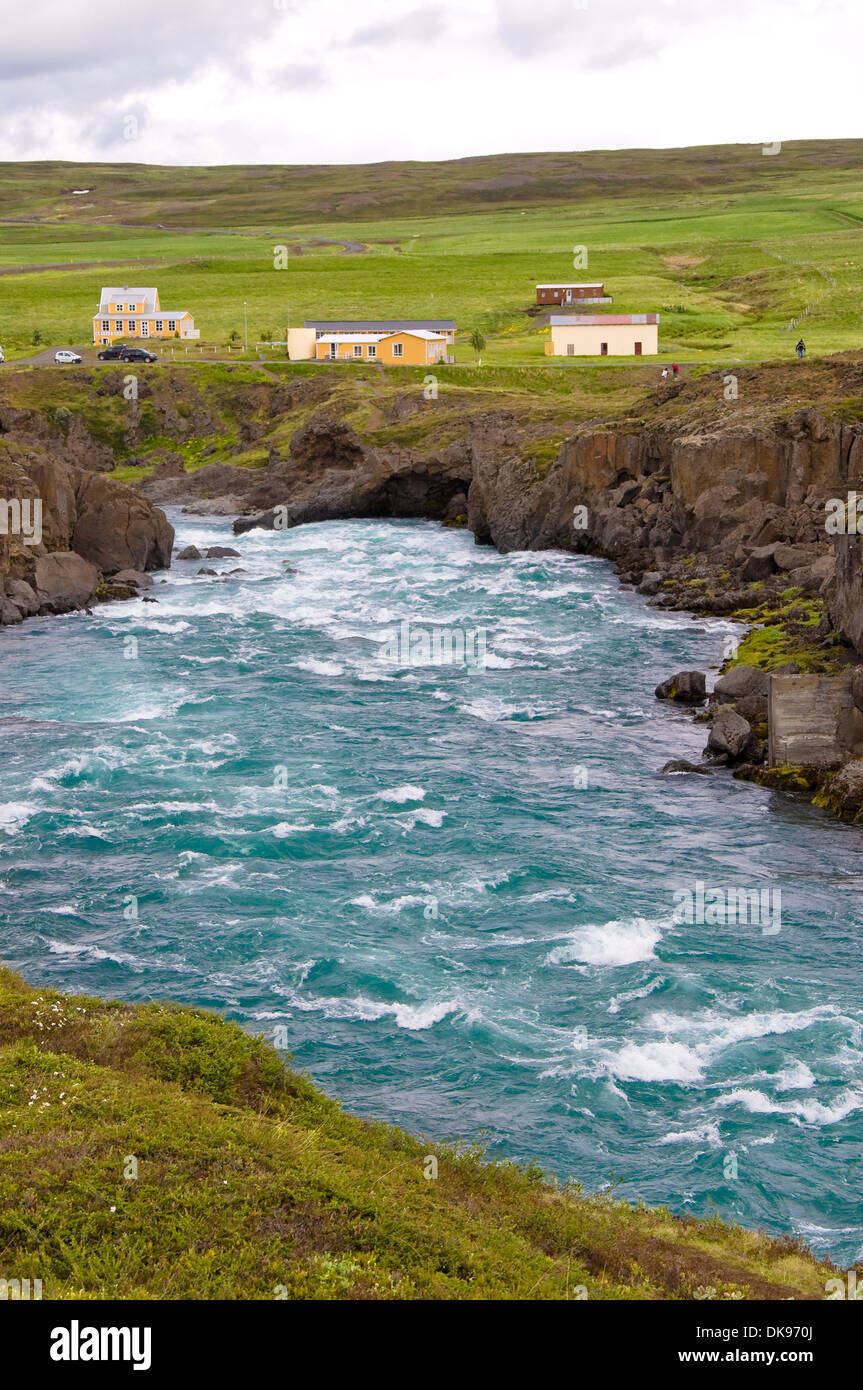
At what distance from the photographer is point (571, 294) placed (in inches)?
7116

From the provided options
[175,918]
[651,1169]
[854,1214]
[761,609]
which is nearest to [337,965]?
[175,918]

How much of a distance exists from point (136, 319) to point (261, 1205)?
6277 inches

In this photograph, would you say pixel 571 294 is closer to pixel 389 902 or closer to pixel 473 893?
pixel 473 893

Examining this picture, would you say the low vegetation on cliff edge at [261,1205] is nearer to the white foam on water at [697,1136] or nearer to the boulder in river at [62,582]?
the white foam on water at [697,1136]

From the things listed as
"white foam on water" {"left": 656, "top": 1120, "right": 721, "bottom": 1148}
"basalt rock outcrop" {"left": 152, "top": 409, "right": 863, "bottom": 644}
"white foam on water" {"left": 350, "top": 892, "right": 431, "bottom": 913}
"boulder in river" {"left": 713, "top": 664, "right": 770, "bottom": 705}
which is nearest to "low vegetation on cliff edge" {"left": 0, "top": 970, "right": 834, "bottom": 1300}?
"white foam on water" {"left": 656, "top": 1120, "right": 721, "bottom": 1148}

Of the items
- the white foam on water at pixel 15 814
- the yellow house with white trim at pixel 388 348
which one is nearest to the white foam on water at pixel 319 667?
the white foam on water at pixel 15 814

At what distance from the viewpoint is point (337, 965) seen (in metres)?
38.0

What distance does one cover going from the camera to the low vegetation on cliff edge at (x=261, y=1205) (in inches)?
792

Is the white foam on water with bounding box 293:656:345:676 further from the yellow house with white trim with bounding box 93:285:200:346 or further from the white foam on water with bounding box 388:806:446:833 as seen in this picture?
the yellow house with white trim with bounding box 93:285:200:346

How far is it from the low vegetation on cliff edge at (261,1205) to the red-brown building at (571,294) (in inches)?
6285

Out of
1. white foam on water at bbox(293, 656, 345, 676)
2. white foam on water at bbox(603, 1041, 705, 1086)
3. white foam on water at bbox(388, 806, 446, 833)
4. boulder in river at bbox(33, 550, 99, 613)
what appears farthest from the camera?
boulder in river at bbox(33, 550, 99, 613)

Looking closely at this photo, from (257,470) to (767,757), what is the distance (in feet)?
280

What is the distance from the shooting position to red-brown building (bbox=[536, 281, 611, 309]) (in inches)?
7018

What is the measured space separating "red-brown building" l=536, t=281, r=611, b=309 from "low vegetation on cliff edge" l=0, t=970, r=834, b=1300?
159640 millimetres
